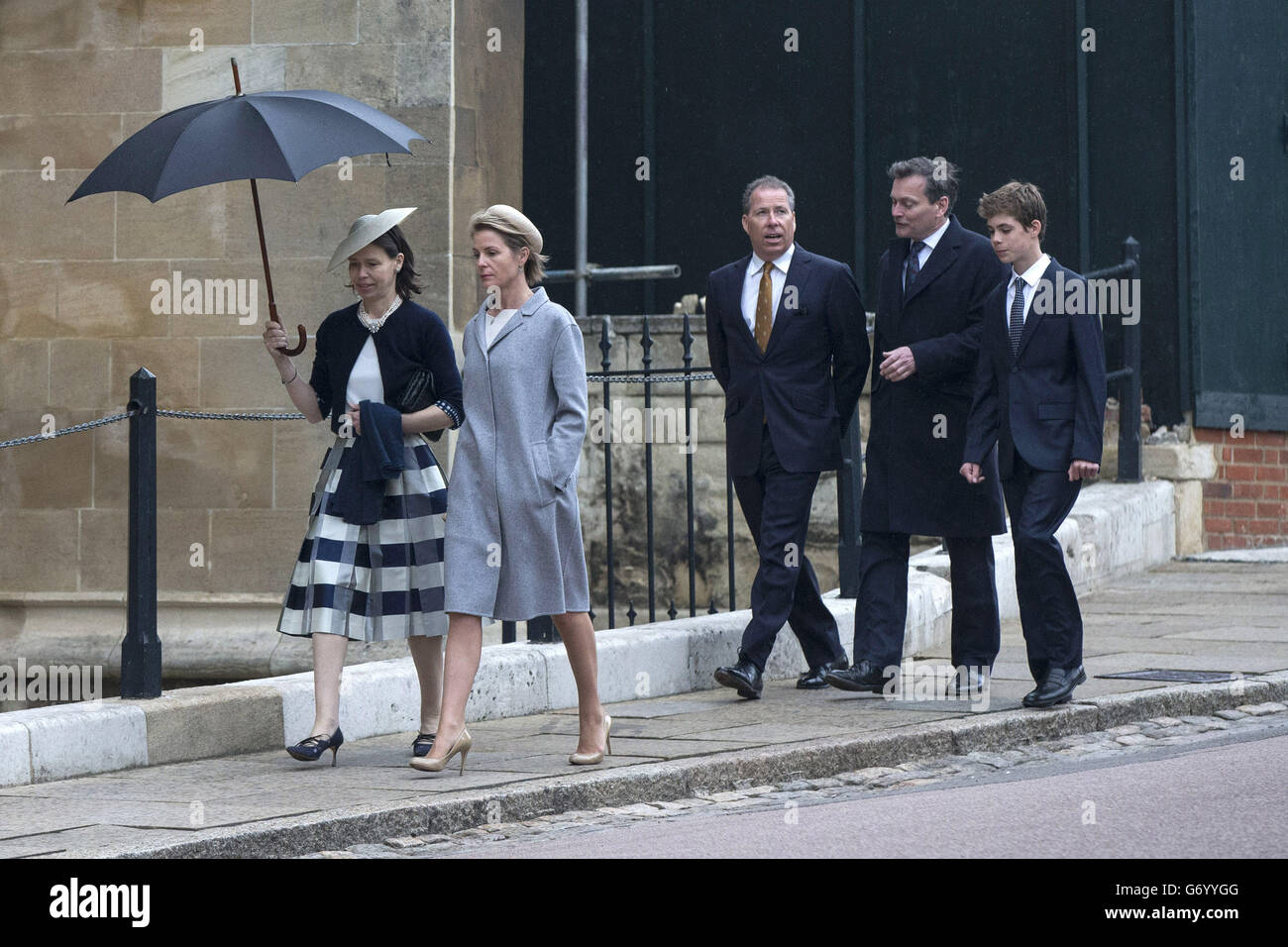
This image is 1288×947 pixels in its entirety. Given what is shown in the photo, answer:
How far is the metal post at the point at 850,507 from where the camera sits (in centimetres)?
856

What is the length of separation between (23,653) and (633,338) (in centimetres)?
372

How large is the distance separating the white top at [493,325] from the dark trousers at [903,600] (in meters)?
1.93

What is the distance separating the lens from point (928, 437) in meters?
7.38

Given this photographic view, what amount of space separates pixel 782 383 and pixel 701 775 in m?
1.85

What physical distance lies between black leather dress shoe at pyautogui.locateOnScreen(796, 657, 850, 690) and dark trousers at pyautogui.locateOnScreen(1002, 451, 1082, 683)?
2.85ft

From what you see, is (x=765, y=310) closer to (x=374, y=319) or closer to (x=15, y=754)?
(x=374, y=319)

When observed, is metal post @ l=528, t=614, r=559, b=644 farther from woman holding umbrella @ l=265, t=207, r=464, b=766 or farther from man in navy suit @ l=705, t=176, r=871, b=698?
woman holding umbrella @ l=265, t=207, r=464, b=766

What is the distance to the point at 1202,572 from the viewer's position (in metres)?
11.5

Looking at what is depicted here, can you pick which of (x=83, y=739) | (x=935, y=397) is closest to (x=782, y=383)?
(x=935, y=397)

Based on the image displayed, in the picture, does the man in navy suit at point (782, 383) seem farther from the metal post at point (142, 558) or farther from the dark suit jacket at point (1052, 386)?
the metal post at point (142, 558)

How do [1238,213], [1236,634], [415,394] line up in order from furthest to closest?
1. [1238,213]
2. [1236,634]
3. [415,394]

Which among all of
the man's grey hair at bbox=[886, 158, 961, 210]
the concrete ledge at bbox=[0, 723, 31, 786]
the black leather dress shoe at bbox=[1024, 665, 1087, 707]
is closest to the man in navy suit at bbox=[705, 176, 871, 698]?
the man's grey hair at bbox=[886, 158, 961, 210]
